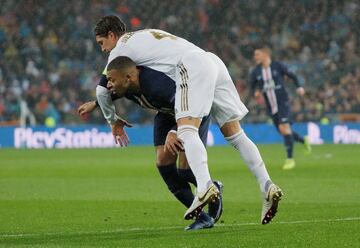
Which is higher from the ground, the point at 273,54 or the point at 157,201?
the point at 157,201

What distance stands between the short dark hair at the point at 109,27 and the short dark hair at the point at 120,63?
754mm

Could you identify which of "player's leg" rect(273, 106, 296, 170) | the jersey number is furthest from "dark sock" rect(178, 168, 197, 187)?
"player's leg" rect(273, 106, 296, 170)

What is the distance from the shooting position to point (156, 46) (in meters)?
8.58

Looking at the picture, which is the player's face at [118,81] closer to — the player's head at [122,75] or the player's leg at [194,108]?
the player's head at [122,75]

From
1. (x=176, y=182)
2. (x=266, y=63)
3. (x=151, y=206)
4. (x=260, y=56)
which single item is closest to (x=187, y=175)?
(x=176, y=182)

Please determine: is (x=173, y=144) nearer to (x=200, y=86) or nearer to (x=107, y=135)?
(x=200, y=86)

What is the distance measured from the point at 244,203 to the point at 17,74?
2017 centimetres

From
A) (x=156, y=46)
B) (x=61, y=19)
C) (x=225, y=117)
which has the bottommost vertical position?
(x=61, y=19)

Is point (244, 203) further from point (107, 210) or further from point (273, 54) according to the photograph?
point (273, 54)

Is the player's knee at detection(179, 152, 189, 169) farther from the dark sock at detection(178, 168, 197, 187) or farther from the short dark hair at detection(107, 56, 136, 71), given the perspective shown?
the short dark hair at detection(107, 56, 136, 71)

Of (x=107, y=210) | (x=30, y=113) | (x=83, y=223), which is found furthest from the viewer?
(x=30, y=113)

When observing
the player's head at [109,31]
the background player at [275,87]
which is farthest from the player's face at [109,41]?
the background player at [275,87]

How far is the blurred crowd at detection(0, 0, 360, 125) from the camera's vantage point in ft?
102

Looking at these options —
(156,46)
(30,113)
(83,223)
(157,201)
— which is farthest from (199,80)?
(30,113)
